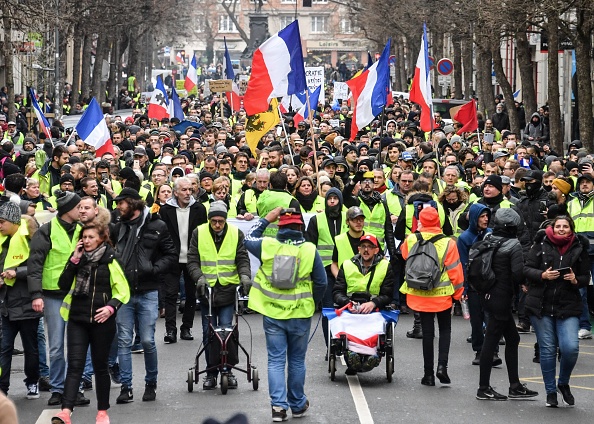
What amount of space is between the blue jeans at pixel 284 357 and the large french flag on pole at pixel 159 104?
2370 centimetres

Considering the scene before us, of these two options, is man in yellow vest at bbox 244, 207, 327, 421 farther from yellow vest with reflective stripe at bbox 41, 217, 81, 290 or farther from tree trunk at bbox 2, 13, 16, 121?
tree trunk at bbox 2, 13, 16, 121

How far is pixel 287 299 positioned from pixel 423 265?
5.93ft

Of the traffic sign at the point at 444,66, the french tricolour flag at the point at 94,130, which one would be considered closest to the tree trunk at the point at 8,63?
the french tricolour flag at the point at 94,130

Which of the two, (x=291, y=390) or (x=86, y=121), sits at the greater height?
(x=86, y=121)

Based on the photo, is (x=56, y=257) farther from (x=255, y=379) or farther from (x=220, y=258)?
(x=255, y=379)

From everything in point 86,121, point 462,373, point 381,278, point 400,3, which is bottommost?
point 462,373

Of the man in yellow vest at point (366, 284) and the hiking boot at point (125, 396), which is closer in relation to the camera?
the hiking boot at point (125, 396)

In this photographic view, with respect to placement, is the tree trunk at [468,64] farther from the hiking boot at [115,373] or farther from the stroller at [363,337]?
the hiking boot at [115,373]

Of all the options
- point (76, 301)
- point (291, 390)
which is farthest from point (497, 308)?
point (76, 301)

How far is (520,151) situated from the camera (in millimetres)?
20531

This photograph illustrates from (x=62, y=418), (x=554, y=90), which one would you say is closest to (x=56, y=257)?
(x=62, y=418)

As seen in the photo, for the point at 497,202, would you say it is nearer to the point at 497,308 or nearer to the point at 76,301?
the point at 497,308

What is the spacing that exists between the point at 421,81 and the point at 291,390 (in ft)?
39.5

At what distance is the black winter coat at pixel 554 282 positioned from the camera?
426 inches
